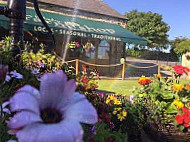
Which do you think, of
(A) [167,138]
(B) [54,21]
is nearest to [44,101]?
(A) [167,138]

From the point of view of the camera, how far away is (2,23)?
11633 mm

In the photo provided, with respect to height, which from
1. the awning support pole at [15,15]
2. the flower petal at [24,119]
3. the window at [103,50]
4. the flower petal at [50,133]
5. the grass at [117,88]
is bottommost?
the grass at [117,88]

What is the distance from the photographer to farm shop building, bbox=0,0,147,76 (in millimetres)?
14023

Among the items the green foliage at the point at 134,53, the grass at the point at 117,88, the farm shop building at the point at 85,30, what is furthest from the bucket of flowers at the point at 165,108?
the green foliage at the point at 134,53

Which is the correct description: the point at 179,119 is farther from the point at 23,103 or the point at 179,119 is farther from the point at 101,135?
the point at 23,103

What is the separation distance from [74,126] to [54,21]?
549 inches

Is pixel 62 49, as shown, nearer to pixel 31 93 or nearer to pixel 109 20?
pixel 109 20

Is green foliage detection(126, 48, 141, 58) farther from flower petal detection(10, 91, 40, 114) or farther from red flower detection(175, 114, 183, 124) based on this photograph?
flower petal detection(10, 91, 40, 114)

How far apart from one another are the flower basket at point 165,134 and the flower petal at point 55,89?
2806 mm

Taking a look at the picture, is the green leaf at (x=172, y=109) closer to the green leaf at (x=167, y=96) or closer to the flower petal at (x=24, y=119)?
the green leaf at (x=167, y=96)

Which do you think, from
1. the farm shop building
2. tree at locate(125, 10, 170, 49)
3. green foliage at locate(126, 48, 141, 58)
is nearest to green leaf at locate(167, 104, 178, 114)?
the farm shop building

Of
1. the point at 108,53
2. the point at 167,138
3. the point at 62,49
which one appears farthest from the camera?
the point at 108,53

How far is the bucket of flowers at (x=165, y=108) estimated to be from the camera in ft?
10.1

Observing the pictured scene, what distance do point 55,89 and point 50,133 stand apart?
91mm
